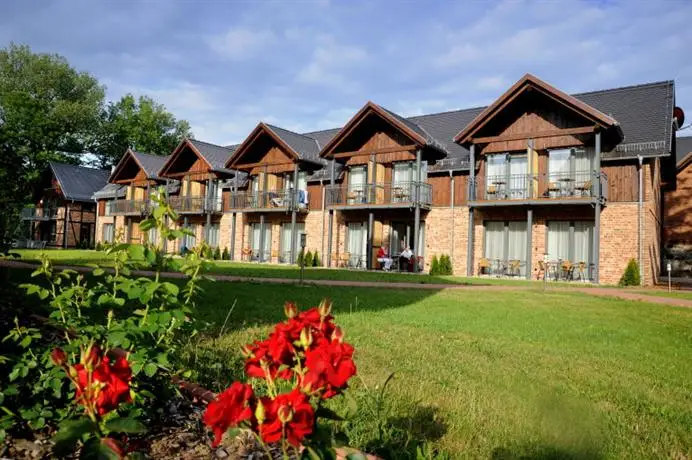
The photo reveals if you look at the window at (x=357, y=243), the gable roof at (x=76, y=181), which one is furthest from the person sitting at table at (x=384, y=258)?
the gable roof at (x=76, y=181)

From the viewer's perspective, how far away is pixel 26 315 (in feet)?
15.7

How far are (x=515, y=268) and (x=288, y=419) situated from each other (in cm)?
1916

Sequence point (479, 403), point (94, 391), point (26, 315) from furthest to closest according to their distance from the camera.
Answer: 1. point (26, 315)
2. point (479, 403)
3. point (94, 391)

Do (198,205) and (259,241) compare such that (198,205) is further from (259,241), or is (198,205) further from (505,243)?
(505,243)

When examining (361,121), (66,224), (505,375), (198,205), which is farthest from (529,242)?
(66,224)

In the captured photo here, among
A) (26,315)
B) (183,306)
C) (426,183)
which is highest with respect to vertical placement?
(426,183)

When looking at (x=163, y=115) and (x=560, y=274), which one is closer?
(x=560, y=274)

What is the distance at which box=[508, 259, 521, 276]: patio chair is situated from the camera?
1900cm

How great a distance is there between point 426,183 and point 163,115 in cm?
3779

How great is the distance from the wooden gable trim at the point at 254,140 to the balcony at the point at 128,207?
935 cm

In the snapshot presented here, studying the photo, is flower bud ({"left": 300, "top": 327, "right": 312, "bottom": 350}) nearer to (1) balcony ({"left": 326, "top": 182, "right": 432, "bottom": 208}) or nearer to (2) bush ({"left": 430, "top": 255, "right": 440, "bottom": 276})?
(2) bush ({"left": 430, "top": 255, "right": 440, "bottom": 276})

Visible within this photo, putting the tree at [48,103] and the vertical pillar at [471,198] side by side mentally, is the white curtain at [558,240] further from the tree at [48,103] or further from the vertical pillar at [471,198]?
the tree at [48,103]

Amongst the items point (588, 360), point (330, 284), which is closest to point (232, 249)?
point (330, 284)

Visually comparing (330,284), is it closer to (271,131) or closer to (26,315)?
(26,315)
